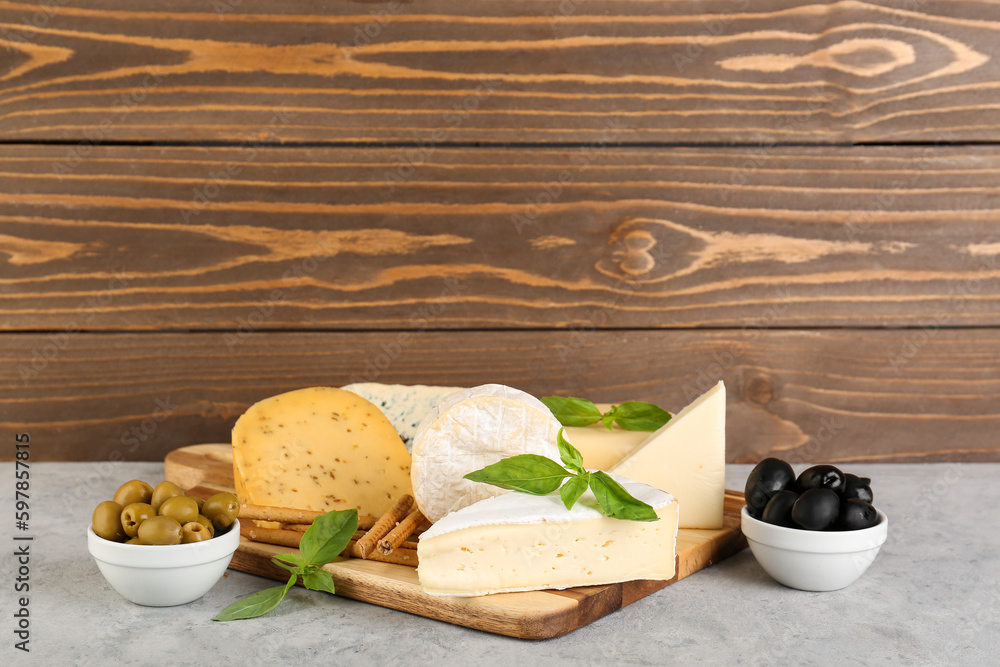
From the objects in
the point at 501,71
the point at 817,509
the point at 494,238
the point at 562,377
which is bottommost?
the point at 562,377

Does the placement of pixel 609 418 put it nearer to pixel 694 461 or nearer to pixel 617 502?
pixel 694 461

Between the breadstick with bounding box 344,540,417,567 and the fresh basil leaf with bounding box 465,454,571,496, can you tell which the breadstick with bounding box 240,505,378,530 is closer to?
the breadstick with bounding box 344,540,417,567

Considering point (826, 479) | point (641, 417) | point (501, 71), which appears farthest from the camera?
point (501, 71)

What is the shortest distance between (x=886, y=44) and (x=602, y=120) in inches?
20.3

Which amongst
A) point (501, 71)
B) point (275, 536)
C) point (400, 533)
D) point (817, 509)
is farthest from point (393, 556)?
point (501, 71)

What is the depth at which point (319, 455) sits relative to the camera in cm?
103

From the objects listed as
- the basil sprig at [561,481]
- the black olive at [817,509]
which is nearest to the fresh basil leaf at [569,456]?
the basil sprig at [561,481]

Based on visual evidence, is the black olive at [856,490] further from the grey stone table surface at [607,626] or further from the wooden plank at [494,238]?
the wooden plank at [494,238]

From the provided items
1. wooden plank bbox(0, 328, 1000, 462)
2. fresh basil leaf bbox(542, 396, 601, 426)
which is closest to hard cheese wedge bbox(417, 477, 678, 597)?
fresh basil leaf bbox(542, 396, 601, 426)

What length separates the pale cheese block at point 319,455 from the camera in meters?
1.00

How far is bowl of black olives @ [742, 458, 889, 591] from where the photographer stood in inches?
32.4

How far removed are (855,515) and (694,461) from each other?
0.21 metres

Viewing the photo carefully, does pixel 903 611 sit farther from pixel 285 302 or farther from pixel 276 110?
pixel 276 110

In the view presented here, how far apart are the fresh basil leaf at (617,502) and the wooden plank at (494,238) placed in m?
0.64
